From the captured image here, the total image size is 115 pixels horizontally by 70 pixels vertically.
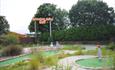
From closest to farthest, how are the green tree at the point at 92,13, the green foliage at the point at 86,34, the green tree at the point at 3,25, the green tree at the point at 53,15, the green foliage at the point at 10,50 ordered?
the green foliage at the point at 10,50
the green foliage at the point at 86,34
the green tree at the point at 3,25
the green tree at the point at 92,13
the green tree at the point at 53,15

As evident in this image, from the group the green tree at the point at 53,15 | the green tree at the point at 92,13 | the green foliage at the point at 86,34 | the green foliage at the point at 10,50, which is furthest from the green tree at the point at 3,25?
the green foliage at the point at 10,50

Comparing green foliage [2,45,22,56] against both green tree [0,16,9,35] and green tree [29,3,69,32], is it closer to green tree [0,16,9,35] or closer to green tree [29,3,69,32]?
green tree [0,16,9,35]

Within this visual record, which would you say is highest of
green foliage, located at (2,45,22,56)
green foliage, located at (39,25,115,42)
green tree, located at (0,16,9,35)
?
green tree, located at (0,16,9,35)

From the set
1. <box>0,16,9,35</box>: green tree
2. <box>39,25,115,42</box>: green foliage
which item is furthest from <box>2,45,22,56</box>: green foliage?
<box>0,16,9,35</box>: green tree

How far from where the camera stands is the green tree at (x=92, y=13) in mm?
41062

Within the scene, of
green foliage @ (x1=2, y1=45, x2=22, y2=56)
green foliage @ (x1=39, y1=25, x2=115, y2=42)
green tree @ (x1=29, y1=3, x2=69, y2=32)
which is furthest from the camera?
green tree @ (x1=29, y1=3, x2=69, y2=32)

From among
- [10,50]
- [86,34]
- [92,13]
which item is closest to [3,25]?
[92,13]

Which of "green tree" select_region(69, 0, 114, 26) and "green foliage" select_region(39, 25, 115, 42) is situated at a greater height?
"green tree" select_region(69, 0, 114, 26)

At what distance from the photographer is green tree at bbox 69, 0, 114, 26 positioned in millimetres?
41062

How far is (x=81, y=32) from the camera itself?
32.5m

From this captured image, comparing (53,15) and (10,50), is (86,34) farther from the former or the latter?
(10,50)

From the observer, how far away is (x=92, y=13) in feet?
136

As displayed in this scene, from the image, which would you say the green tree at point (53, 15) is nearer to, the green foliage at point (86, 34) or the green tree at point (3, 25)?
the green tree at point (3, 25)

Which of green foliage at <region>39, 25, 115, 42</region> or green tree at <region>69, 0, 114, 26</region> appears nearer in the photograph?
green foliage at <region>39, 25, 115, 42</region>
